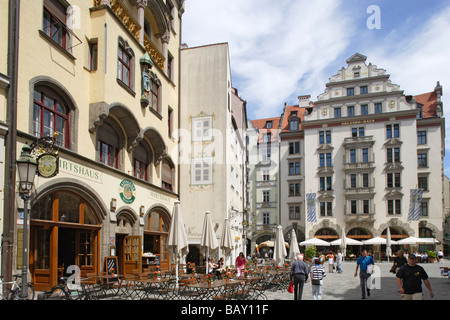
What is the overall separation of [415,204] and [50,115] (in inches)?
1650

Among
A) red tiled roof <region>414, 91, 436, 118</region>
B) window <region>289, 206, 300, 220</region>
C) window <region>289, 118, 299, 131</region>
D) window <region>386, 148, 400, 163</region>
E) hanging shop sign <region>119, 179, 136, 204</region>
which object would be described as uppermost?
red tiled roof <region>414, 91, 436, 118</region>

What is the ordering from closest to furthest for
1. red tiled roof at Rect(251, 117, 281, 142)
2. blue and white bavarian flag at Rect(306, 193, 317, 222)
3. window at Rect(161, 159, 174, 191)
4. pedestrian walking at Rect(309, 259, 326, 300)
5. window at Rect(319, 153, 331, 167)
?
pedestrian walking at Rect(309, 259, 326, 300)
window at Rect(161, 159, 174, 191)
blue and white bavarian flag at Rect(306, 193, 317, 222)
window at Rect(319, 153, 331, 167)
red tiled roof at Rect(251, 117, 281, 142)

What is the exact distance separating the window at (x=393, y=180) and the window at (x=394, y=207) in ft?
5.51

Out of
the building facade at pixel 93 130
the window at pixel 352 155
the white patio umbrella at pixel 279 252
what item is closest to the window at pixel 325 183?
the window at pixel 352 155

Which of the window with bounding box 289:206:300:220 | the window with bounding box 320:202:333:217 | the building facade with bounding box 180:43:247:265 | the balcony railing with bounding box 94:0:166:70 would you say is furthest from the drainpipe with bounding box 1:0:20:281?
the window with bounding box 289:206:300:220

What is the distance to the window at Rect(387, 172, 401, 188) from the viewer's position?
4672 centimetres

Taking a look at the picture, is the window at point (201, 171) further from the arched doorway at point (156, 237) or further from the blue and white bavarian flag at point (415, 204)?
the blue and white bavarian flag at point (415, 204)

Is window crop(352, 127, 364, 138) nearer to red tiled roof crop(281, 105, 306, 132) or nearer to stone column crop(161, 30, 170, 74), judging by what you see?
red tiled roof crop(281, 105, 306, 132)

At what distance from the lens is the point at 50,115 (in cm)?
1363

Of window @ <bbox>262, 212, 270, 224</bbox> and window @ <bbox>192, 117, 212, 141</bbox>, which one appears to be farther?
window @ <bbox>262, 212, 270, 224</bbox>

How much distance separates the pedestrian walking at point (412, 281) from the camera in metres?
9.11

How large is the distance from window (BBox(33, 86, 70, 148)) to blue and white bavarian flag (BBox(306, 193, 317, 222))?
38707 millimetres

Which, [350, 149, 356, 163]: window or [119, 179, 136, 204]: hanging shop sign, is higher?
[350, 149, 356, 163]: window

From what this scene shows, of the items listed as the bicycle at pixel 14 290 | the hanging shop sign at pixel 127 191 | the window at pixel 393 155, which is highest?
the window at pixel 393 155
